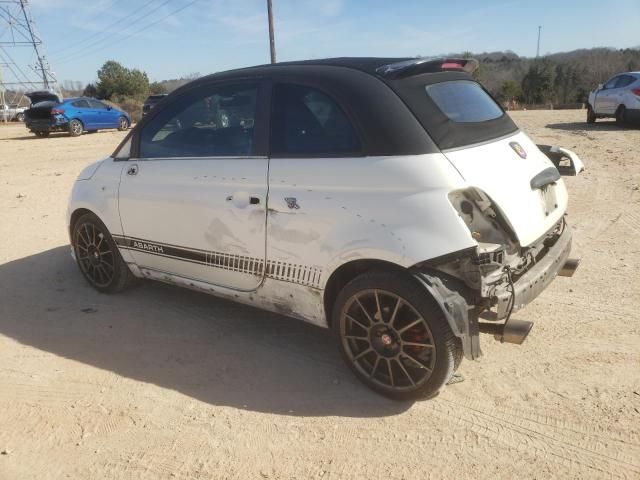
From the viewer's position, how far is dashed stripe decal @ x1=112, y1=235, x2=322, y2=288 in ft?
10.4

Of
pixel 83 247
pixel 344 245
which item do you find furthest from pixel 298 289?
pixel 83 247

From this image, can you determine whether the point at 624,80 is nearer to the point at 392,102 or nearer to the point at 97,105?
the point at 392,102

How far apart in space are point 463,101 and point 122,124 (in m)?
21.6

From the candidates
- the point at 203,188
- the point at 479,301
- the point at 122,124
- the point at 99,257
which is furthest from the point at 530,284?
the point at 122,124

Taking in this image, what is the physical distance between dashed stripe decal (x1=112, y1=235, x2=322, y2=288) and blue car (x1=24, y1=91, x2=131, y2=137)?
1742 cm

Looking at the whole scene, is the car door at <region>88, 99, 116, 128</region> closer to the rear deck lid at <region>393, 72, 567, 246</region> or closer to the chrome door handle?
the chrome door handle

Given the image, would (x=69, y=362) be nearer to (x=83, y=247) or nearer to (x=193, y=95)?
(x=83, y=247)

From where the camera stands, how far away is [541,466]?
97.7 inches

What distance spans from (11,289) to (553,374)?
4.66 meters

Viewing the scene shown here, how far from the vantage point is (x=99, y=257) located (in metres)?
4.59

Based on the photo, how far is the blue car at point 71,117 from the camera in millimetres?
19188

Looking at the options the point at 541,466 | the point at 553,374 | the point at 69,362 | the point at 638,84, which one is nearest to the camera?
the point at 541,466

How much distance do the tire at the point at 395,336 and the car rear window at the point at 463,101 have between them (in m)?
1.06

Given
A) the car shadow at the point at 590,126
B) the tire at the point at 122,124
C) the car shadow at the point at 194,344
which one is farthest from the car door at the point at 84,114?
the car shadow at the point at 194,344
